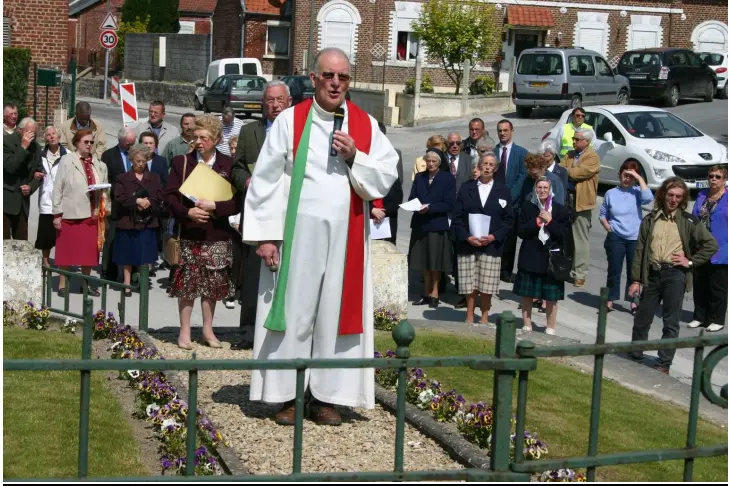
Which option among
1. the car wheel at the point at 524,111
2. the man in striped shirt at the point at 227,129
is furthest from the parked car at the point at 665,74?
the man in striped shirt at the point at 227,129

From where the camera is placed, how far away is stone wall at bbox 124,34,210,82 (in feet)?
178

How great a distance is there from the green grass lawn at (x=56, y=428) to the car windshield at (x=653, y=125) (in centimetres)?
1482

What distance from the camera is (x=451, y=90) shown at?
48.4m

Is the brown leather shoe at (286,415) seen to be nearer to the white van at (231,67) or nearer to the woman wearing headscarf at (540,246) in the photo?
the woman wearing headscarf at (540,246)

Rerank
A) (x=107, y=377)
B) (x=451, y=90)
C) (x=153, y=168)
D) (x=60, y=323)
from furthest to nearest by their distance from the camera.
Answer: (x=451, y=90)
(x=153, y=168)
(x=60, y=323)
(x=107, y=377)

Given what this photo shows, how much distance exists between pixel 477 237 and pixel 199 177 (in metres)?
3.82

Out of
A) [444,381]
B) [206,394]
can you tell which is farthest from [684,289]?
[206,394]

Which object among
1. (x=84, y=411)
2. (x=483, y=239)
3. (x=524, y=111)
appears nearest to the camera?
(x=84, y=411)

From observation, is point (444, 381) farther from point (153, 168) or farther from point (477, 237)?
point (153, 168)

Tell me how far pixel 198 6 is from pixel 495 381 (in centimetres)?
6113

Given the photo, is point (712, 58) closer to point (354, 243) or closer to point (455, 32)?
point (455, 32)

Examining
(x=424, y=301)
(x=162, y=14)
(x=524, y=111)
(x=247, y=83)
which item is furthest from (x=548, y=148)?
(x=162, y=14)

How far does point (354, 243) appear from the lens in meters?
7.26

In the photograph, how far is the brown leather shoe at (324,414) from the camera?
7555 mm
